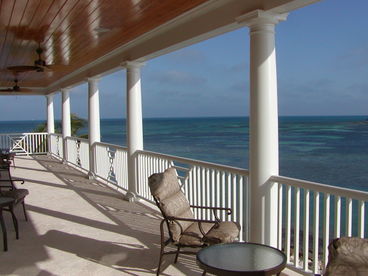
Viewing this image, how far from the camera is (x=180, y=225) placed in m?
3.55

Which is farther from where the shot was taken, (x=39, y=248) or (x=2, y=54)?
(x=2, y=54)

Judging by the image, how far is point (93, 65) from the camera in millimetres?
8422

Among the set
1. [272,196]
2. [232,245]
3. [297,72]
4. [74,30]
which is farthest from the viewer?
[297,72]

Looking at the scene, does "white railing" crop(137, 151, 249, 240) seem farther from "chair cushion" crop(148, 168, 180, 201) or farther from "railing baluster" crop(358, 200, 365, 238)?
"railing baluster" crop(358, 200, 365, 238)

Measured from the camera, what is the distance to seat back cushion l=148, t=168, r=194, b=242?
3.57 metres

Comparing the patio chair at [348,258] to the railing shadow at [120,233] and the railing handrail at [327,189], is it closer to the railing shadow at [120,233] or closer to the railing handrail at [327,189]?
the railing handrail at [327,189]

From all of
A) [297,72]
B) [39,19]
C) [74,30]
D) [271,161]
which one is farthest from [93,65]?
[297,72]

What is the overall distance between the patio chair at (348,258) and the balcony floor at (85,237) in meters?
1.89

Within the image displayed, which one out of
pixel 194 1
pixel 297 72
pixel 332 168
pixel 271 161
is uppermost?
pixel 297 72

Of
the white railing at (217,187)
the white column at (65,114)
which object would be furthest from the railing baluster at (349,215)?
the white column at (65,114)

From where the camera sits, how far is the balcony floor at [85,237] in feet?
12.3

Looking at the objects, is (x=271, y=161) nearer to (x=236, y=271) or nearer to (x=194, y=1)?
(x=236, y=271)

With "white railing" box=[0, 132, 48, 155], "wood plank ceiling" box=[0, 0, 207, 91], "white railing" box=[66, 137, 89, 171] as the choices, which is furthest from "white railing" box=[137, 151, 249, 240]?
"white railing" box=[0, 132, 48, 155]

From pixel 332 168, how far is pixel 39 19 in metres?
17.1
